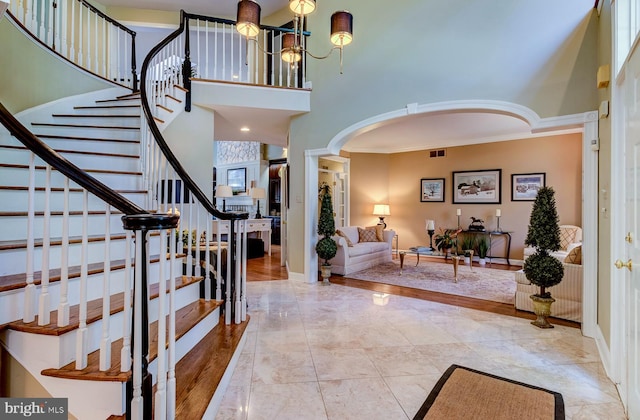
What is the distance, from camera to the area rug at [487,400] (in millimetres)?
1775

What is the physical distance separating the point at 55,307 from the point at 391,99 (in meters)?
4.07

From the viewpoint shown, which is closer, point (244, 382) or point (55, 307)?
point (55, 307)

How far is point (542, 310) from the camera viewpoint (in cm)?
310

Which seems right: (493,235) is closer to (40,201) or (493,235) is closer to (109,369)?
(109,369)

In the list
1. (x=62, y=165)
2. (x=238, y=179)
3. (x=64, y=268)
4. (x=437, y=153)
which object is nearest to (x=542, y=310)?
(x=64, y=268)

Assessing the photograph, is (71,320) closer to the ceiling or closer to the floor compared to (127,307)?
closer to the floor

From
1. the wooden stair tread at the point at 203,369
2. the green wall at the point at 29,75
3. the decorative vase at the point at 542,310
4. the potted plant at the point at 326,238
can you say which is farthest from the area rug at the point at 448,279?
the green wall at the point at 29,75

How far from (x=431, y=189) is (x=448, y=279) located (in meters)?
3.21

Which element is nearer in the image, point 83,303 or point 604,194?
point 83,303

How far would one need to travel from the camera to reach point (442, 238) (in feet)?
18.1

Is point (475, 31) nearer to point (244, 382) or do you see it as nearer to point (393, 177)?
point (244, 382)

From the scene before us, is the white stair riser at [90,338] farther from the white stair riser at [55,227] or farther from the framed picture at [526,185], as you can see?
the framed picture at [526,185]

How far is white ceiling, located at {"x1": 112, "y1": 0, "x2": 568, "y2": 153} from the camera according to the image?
5.38 m

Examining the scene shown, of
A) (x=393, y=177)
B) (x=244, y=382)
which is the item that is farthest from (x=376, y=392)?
(x=393, y=177)
